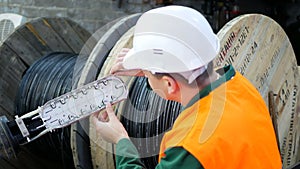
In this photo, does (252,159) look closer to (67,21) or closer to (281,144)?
(281,144)

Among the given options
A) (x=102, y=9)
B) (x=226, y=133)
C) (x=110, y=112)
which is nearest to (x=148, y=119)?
(x=110, y=112)

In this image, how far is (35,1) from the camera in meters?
4.72

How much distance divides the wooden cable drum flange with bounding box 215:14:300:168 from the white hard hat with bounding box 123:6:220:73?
88 cm

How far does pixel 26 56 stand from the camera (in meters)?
3.36

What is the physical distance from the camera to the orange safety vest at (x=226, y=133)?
4.49ft

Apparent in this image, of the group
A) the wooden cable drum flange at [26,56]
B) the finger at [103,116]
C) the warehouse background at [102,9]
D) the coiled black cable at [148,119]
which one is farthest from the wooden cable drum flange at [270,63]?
the warehouse background at [102,9]

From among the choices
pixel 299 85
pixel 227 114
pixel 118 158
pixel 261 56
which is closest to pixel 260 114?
pixel 227 114

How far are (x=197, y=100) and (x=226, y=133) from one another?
0.14 m

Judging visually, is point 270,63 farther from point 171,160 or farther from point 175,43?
point 171,160

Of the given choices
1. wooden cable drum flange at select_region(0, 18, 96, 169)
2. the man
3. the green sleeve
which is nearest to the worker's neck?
the man

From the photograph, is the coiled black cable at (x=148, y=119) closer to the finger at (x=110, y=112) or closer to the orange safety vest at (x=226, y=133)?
the finger at (x=110, y=112)

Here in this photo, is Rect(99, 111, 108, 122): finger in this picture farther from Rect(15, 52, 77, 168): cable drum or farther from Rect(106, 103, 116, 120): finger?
Rect(15, 52, 77, 168): cable drum

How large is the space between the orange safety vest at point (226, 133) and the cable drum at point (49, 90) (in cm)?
148

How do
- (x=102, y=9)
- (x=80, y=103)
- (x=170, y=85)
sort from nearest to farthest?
(x=170, y=85) → (x=80, y=103) → (x=102, y=9)
